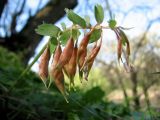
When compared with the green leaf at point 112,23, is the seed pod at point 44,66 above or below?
below

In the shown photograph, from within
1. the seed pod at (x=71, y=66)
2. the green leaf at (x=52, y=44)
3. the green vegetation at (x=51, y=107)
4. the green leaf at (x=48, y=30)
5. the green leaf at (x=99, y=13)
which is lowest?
the green vegetation at (x=51, y=107)

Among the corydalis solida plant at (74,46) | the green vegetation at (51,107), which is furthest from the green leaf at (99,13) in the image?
the green vegetation at (51,107)

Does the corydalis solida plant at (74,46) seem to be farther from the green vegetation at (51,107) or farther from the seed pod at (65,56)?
the green vegetation at (51,107)

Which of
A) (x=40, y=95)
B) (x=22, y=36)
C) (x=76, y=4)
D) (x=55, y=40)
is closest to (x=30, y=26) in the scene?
(x=22, y=36)

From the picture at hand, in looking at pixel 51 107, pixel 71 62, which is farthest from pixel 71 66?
pixel 51 107

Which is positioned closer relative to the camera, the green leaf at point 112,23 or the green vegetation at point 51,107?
the green leaf at point 112,23

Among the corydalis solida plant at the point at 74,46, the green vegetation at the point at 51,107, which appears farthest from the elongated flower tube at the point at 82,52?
the green vegetation at the point at 51,107

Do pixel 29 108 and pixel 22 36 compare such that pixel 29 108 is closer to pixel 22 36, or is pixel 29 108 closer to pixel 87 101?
pixel 87 101

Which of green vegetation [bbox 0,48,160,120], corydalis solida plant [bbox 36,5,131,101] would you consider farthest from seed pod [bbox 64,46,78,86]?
green vegetation [bbox 0,48,160,120]

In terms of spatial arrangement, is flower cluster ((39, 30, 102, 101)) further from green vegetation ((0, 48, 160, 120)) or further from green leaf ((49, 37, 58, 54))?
green vegetation ((0, 48, 160, 120))
